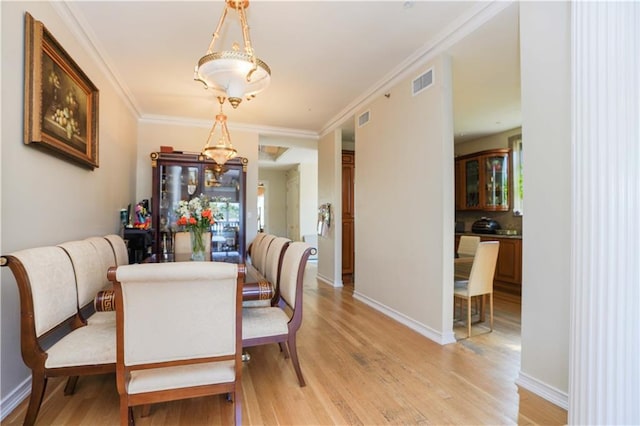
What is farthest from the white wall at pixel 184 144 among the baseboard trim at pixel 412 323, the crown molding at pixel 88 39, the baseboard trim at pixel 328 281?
the baseboard trim at pixel 412 323

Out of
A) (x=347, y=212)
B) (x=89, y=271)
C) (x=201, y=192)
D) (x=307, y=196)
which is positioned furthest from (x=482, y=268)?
(x=307, y=196)

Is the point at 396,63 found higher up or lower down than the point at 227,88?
higher up

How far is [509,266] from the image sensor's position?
192 inches

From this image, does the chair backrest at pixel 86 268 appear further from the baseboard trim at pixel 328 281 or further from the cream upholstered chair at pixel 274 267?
the baseboard trim at pixel 328 281

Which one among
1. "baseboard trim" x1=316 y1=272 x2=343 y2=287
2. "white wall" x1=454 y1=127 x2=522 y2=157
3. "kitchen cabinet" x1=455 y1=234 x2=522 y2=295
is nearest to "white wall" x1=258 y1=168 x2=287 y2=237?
"baseboard trim" x1=316 y1=272 x2=343 y2=287

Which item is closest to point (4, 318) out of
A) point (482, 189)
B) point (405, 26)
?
point (405, 26)

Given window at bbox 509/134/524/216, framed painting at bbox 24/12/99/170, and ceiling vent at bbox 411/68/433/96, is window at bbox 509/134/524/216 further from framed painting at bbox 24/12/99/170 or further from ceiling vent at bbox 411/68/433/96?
framed painting at bbox 24/12/99/170

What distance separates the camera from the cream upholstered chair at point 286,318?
2.01 metres

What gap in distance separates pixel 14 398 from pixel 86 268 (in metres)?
0.82

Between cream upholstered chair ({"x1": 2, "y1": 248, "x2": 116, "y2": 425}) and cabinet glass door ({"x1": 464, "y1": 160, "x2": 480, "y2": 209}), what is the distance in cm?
582

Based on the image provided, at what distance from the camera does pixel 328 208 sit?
548cm

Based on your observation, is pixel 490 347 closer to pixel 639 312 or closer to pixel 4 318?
pixel 639 312

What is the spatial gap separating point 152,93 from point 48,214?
8.14ft

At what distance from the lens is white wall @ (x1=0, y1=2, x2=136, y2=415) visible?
183cm
